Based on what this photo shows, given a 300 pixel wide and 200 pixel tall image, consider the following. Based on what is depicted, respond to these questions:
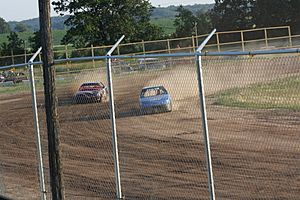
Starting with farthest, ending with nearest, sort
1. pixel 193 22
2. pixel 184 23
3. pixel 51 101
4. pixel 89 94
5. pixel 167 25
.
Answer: pixel 167 25
pixel 184 23
pixel 193 22
pixel 89 94
pixel 51 101

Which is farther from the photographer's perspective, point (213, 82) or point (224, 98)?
point (213, 82)

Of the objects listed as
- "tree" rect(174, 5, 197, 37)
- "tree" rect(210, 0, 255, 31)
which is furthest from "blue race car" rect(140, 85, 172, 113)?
"tree" rect(210, 0, 255, 31)

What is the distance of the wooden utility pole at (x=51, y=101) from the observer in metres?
8.49

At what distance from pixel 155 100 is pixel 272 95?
3750mm

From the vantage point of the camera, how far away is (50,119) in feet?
28.6

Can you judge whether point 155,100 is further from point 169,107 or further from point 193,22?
point 193,22

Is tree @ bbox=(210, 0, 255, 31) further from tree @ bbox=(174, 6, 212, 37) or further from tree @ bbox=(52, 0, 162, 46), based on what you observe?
tree @ bbox=(52, 0, 162, 46)

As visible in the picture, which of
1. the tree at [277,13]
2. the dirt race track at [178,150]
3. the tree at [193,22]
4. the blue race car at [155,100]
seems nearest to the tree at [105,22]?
the tree at [193,22]

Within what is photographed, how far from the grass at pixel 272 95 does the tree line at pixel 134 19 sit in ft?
208

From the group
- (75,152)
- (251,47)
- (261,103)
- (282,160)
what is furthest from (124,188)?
(251,47)

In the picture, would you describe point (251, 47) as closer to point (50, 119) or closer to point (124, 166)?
point (124, 166)

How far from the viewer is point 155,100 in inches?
434

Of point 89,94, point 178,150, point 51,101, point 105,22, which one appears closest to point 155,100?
point 89,94

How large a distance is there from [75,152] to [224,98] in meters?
8.24
